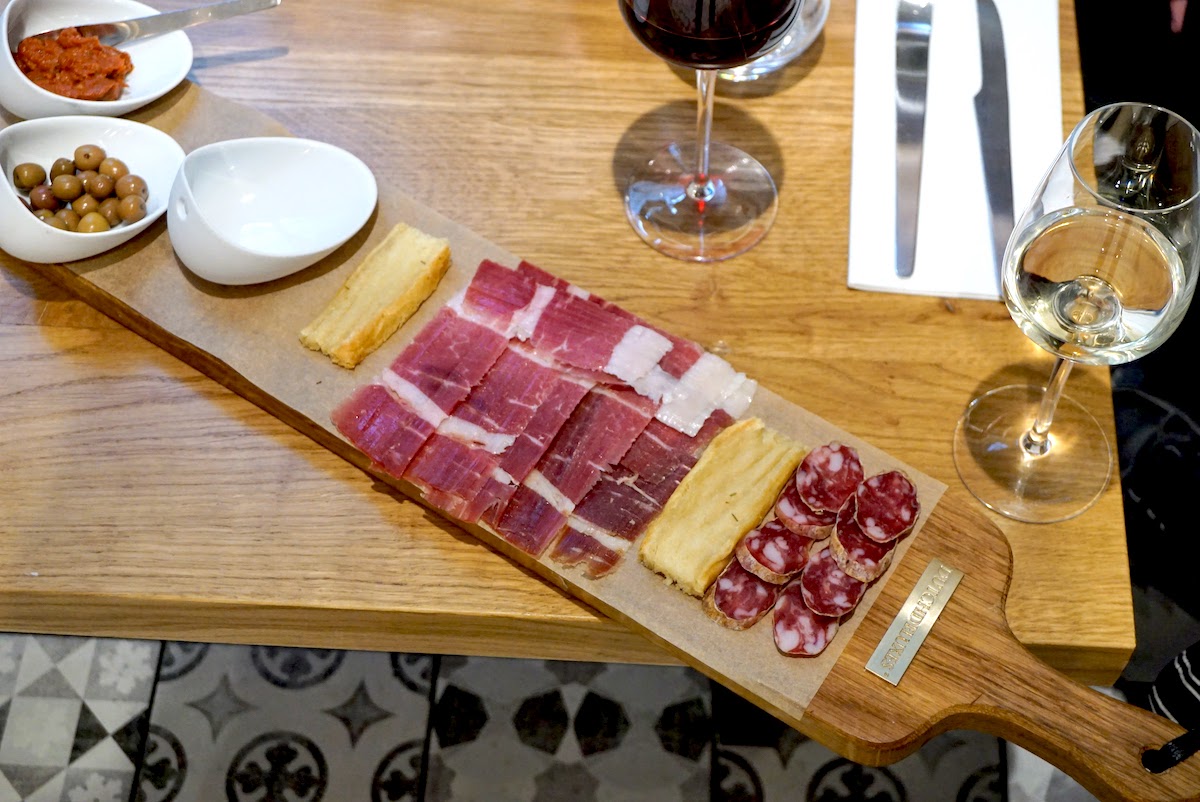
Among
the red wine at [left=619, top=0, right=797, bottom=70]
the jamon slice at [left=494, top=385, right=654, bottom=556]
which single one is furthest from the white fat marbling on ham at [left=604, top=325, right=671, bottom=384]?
the red wine at [left=619, top=0, right=797, bottom=70]

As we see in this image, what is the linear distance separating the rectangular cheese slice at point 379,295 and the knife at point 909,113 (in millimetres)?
472

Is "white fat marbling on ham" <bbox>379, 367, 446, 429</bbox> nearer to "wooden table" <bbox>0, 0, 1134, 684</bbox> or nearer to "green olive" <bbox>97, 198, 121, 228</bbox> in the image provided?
"wooden table" <bbox>0, 0, 1134, 684</bbox>

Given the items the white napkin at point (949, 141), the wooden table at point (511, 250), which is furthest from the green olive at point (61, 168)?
the white napkin at point (949, 141)

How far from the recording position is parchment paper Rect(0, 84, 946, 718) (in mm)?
938

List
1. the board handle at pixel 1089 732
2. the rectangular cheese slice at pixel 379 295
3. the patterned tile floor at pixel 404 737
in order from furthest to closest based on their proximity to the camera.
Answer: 1. the patterned tile floor at pixel 404 737
2. the rectangular cheese slice at pixel 379 295
3. the board handle at pixel 1089 732

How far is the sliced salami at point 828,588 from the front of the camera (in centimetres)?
93

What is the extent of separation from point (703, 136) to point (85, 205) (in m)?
0.63

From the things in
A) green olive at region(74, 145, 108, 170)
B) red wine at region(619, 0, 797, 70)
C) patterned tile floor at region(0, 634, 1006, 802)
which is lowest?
patterned tile floor at region(0, 634, 1006, 802)

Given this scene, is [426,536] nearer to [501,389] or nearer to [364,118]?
[501,389]

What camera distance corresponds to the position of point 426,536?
41.0 inches

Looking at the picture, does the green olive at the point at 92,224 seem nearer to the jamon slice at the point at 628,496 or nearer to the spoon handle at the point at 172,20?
the spoon handle at the point at 172,20

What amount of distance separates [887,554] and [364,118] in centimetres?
74

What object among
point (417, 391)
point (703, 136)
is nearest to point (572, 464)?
point (417, 391)

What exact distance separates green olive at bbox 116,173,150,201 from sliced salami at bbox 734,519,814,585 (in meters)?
0.70
